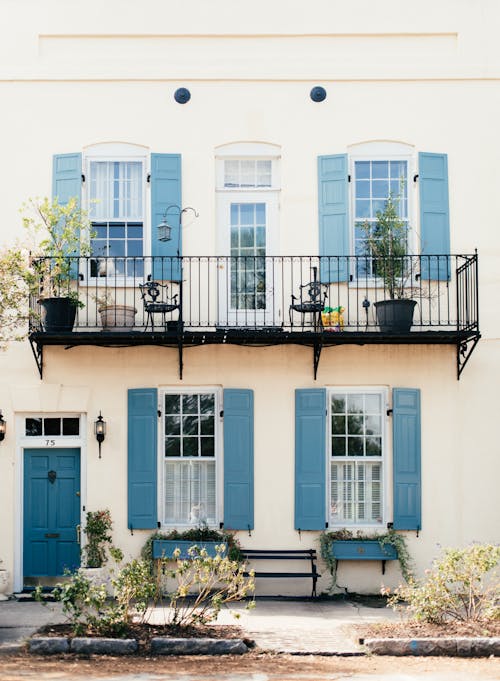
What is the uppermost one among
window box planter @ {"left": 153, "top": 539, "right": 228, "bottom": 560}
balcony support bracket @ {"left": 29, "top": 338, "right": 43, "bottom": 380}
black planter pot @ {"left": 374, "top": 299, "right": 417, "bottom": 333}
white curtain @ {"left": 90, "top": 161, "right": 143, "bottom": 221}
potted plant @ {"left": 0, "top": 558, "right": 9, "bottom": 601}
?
white curtain @ {"left": 90, "top": 161, "right": 143, "bottom": 221}

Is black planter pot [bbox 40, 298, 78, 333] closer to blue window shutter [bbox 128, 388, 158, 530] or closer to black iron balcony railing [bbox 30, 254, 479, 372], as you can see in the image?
black iron balcony railing [bbox 30, 254, 479, 372]

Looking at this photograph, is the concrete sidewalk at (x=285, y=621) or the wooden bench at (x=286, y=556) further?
the wooden bench at (x=286, y=556)

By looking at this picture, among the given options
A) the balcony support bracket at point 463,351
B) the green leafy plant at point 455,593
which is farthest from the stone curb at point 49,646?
the balcony support bracket at point 463,351

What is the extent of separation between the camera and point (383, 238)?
13.4 meters

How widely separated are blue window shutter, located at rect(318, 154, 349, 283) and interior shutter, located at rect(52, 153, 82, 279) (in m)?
3.33

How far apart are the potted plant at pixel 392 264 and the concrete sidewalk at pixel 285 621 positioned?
12.0 feet

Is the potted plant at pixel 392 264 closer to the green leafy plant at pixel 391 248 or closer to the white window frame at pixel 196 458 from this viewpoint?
the green leafy plant at pixel 391 248

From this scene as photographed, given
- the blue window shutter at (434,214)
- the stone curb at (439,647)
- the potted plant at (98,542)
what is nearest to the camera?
the stone curb at (439,647)

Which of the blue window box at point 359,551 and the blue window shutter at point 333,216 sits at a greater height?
the blue window shutter at point 333,216

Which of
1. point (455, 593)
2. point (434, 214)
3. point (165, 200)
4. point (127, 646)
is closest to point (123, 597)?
point (127, 646)

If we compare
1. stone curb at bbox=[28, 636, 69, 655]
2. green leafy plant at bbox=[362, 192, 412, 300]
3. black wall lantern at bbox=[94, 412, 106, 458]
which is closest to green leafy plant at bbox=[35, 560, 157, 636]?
stone curb at bbox=[28, 636, 69, 655]

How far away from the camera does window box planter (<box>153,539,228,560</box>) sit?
12.9 metres

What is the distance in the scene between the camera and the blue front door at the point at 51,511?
13.4m

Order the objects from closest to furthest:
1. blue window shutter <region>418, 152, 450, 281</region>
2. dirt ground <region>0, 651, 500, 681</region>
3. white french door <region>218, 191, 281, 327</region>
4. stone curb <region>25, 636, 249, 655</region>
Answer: dirt ground <region>0, 651, 500, 681</region> → stone curb <region>25, 636, 249, 655</region> → blue window shutter <region>418, 152, 450, 281</region> → white french door <region>218, 191, 281, 327</region>
